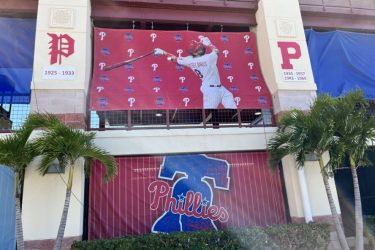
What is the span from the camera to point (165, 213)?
7.82 m

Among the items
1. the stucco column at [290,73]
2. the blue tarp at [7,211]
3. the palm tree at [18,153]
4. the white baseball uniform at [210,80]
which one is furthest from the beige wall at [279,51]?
the blue tarp at [7,211]

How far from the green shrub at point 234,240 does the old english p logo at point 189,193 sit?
2.94 feet

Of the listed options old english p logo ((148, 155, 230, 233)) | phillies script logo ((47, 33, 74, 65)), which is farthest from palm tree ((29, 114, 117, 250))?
phillies script logo ((47, 33, 74, 65))

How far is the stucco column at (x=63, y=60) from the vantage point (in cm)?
771

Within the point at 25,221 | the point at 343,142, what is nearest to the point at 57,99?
the point at 25,221

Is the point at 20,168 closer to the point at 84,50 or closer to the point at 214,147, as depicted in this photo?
the point at 84,50

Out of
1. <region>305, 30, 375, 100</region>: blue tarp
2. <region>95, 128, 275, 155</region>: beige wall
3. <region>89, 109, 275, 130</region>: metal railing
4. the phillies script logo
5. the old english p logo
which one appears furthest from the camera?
<region>305, 30, 375, 100</region>: blue tarp

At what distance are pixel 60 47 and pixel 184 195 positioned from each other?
16.3 feet

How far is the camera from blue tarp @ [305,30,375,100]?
31.4 feet

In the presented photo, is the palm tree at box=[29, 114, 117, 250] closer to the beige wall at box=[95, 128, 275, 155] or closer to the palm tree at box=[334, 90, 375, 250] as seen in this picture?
the beige wall at box=[95, 128, 275, 155]

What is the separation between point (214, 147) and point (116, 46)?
3.94 metres

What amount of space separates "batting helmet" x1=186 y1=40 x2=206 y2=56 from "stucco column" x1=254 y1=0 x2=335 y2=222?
181 centimetres

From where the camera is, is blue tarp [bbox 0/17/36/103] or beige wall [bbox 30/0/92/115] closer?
beige wall [bbox 30/0/92/115]

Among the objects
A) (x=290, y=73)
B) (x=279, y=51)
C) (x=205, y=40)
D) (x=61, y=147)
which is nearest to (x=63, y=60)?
(x=61, y=147)
